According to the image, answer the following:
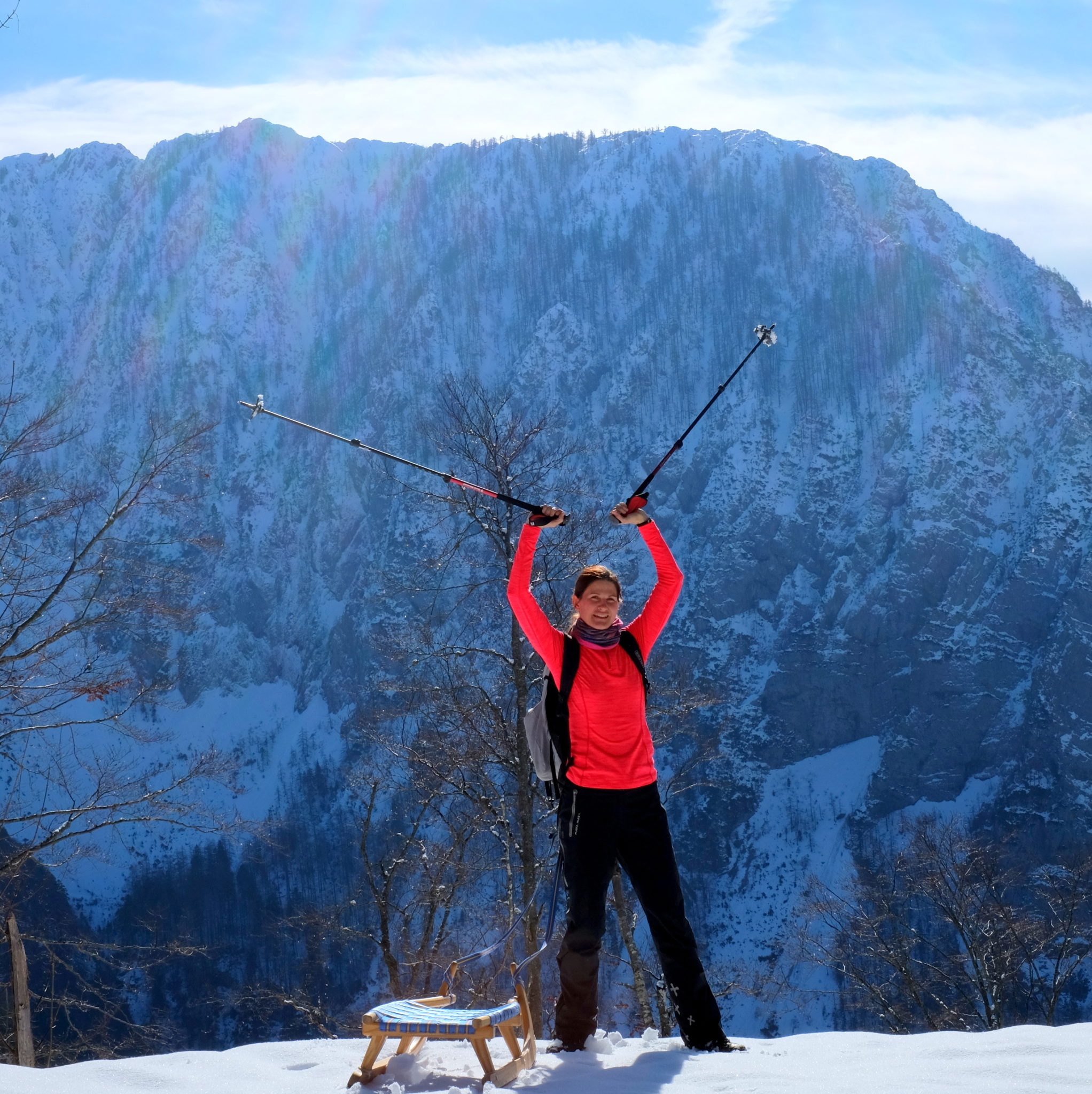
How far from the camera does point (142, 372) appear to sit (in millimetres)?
142250

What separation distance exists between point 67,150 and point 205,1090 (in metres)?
172

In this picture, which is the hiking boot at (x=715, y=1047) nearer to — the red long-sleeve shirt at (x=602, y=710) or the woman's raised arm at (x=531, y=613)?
the red long-sleeve shirt at (x=602, y=710)

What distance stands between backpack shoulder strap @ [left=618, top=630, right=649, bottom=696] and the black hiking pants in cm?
47

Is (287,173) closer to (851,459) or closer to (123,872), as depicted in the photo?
(851,459)

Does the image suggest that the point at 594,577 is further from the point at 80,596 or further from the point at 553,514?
the point at 80,596

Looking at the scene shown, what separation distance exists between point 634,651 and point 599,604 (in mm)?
268

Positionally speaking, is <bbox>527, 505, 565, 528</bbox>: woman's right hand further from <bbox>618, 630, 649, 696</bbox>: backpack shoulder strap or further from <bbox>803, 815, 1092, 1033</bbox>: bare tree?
<bbox>803, 815, 1092, 1033</bbox>: bare tree

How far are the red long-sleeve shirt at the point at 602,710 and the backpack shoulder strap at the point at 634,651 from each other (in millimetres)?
17

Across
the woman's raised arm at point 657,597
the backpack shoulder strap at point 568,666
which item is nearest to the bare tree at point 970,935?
the woman's raised arm at point 657,597

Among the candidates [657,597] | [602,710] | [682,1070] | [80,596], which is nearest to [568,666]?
[602,710]

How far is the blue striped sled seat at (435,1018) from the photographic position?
13.8 feet

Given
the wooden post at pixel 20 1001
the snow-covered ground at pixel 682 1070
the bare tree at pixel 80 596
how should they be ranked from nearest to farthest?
the snow-covered ground at pixel 682 1070 → the bare tree at pixel 80 596 → the wooden post at pixel 20 1001

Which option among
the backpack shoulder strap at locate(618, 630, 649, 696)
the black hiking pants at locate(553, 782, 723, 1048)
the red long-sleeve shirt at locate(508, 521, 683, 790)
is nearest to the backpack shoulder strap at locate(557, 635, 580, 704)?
the red long-sleeve shirt at locate(508, 521, 683, 790)

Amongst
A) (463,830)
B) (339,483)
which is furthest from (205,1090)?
(339,483)
